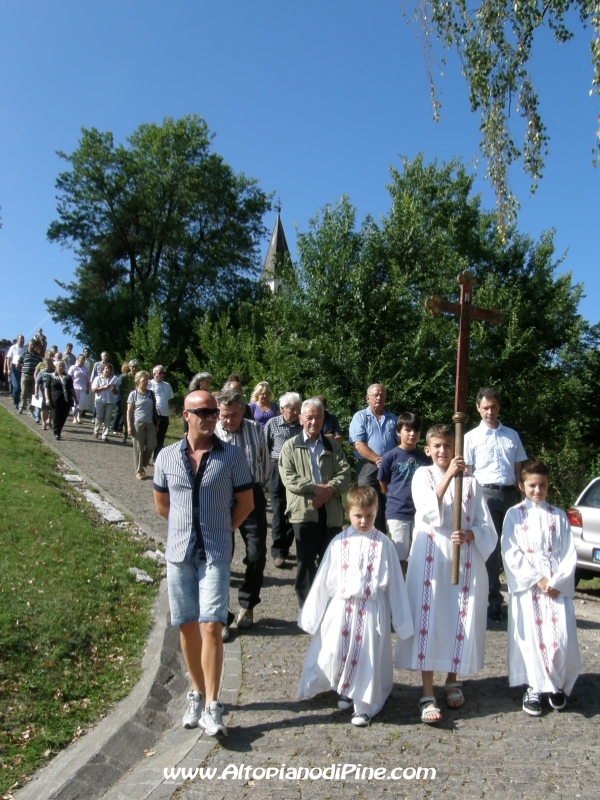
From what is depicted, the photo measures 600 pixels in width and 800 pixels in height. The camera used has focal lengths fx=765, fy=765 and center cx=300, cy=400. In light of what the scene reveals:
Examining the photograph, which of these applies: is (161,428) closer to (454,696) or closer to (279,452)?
(279,452)

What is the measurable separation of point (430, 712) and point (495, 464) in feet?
9.60

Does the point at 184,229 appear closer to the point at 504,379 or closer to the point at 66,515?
the point at 504,379

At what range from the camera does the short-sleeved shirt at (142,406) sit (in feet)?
42.9

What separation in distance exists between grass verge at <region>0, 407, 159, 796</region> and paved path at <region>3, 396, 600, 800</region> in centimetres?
68

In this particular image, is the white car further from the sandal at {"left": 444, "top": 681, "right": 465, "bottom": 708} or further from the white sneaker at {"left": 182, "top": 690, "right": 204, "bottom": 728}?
the white sneaker at {"left": 182, "top": 690, "right": 204, "bottom": 728}

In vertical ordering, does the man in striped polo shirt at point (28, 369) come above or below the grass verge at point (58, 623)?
above

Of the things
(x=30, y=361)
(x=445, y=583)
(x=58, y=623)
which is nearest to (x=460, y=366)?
(x=445, y=583)

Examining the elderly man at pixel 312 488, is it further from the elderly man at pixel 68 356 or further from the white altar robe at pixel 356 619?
the elderly man at pixel 68 356

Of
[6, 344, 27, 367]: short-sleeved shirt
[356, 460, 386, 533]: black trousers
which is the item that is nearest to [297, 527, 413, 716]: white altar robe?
[356, 460, 386, 533]: black trousers

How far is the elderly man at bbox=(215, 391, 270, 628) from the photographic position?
6.61 m

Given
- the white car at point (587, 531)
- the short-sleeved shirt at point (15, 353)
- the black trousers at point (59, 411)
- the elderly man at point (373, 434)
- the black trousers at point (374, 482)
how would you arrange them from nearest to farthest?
the black trousers at point (374, 482), the elderly man at point (373, 434), the white car at point (587, 531), the black trousers at point (59, 411), the short-sleeved shirt at point (15, 353)

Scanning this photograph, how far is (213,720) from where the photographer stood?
456 centimetres

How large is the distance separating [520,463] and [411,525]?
3.97ft

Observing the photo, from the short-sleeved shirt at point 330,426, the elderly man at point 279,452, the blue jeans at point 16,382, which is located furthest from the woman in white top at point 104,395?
the short-sleeved shirt at point 330,426
